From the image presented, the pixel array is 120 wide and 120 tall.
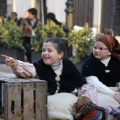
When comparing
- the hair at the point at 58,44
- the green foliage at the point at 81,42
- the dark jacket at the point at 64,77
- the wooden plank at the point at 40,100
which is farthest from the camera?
the green foliage at the point at 81,42

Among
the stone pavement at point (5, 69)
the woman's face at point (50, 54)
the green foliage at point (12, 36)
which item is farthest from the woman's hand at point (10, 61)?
the green foliage at point (12, 36)

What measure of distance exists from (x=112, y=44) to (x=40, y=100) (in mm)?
1598

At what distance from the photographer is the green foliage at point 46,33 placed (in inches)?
448

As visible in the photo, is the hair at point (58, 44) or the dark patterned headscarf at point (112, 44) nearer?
the hair at point (58, 44)

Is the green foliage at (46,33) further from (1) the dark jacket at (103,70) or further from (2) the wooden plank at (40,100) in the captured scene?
(2) the wooden plank at (40,100)

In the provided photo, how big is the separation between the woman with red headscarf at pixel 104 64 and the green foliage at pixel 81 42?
4482 millimetres

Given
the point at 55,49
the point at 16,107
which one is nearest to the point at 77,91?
the point at 55,49

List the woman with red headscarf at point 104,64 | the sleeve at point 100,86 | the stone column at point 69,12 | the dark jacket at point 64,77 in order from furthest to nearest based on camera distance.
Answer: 1. the stone column at point 69,12
2. the woman with red headscarf at point 104,64
3. the sleeve at point 100,86
4. the dark jacket at point 64,77

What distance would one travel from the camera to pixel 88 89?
193 inches

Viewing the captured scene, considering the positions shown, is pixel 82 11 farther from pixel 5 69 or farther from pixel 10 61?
pixel 10 61

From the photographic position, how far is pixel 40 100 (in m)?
4.32

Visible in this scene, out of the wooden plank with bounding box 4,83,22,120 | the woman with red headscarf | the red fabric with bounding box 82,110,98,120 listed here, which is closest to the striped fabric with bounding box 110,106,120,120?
the red fabric with bounding box 82,110,98,120

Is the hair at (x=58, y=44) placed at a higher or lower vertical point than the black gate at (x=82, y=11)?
lower

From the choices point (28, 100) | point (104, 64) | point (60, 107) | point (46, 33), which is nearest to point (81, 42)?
point (46, 33)
